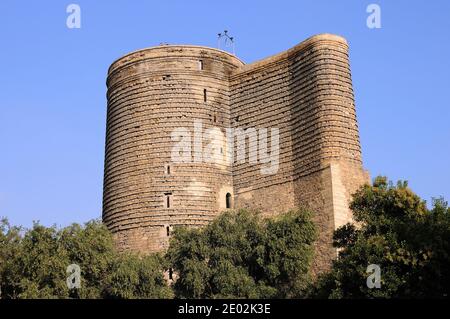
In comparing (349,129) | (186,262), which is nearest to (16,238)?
(186,262)

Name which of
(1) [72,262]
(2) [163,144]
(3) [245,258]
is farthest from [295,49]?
(1) [72,262]

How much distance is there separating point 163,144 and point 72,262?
1172 centimetres

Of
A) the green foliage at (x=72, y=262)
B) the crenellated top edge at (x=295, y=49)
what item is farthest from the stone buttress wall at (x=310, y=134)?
the green foliage at (x=72, y=262)

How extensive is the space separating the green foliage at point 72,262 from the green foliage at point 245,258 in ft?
4.47

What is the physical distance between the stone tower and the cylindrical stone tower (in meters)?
0.05

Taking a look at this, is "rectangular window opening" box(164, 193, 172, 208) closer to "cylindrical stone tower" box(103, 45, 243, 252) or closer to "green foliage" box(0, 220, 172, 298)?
"cylindrical stone tower" box(103, 45, 243, 252)

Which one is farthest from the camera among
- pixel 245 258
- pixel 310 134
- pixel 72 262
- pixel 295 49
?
pixel 295 49

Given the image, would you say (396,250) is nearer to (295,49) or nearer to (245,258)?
(245,258)

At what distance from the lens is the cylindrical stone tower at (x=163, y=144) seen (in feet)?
126

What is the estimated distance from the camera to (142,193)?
38719 mm

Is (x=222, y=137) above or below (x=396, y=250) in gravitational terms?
above

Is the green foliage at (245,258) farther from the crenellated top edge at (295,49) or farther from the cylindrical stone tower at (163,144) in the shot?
the crenellated top edge at (295,49)

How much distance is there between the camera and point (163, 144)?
3900 cm

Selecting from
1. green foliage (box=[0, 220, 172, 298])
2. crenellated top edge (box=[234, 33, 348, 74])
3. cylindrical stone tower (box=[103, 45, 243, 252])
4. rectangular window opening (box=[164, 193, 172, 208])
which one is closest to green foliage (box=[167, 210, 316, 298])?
green foliage (box=[0, 220, 172, 298])
